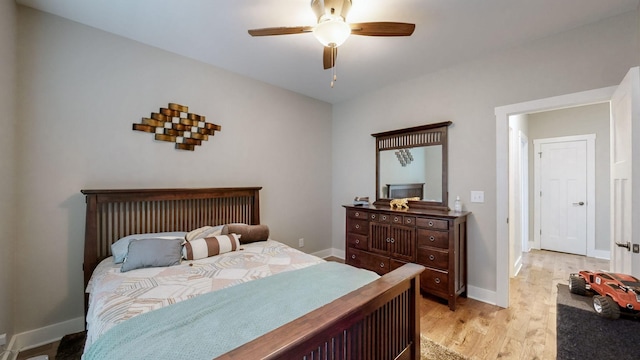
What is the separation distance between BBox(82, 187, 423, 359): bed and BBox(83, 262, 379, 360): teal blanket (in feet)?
0.06

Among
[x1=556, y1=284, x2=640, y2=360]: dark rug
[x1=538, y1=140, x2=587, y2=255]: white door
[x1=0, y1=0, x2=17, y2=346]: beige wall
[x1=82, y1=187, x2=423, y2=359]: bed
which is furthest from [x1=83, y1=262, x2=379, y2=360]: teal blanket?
[x1=538, y1=140, x2=587, y2=255]: white door

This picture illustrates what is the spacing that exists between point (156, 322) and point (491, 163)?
3.19 metres

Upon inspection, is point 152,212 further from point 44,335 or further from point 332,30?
point 332,30

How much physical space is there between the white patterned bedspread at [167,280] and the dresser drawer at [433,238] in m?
1.34

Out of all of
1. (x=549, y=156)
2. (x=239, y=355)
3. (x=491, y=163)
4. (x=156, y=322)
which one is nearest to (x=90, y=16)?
(x=156, y=322)

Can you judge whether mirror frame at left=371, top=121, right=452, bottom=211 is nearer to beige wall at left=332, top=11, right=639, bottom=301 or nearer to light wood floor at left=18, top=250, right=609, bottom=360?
beige wall at left=332, top=11, right=639, bottom=301

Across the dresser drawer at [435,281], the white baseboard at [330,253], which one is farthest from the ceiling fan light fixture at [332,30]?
the white baseboard at [330,253]

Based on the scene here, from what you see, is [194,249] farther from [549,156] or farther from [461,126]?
[549,156]

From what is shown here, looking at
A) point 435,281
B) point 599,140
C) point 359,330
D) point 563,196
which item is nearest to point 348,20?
point 359,330

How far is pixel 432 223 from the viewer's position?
2.78 m

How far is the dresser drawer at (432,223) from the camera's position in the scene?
2.69m

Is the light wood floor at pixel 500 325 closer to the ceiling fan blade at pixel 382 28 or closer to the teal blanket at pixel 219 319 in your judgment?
the teal blanket at pixel 219 319

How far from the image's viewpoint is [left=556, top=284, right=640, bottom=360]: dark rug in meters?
0.83

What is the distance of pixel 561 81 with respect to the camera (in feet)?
7.88
